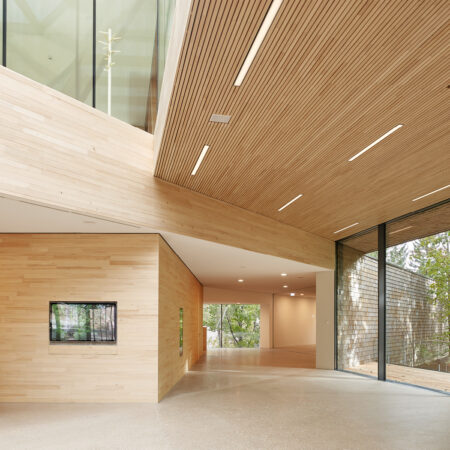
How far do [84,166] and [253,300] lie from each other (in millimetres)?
17677

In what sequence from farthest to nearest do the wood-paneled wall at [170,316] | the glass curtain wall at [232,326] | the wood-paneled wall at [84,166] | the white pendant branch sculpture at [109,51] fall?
the glass curtain wall at [232,326], the wood-paneled wall at [170,316], the white pendant branch sculpture at [109,51], the wood-paneled wall at [84,166]

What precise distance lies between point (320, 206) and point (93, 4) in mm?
5891

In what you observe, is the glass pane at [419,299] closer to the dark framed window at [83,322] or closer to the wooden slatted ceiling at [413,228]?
the wooden slatted ceiling at [413,228]

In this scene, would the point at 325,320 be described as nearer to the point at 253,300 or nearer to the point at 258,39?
the point at 253,300

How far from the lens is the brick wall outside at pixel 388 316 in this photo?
398 inches

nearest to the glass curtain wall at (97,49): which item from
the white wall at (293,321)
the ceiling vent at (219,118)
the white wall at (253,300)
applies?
the ceiling vent at (219,118)

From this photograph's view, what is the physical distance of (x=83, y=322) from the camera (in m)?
8.20

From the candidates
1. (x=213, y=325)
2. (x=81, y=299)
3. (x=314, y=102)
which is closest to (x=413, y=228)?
(x=314, y=102)

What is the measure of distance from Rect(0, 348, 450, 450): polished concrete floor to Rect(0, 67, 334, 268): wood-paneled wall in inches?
117

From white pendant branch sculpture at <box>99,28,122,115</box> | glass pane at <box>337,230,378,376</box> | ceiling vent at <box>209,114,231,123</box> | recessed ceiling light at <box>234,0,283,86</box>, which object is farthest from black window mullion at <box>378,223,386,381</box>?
recessed ceiling light at <box>234,0,283,86</box>

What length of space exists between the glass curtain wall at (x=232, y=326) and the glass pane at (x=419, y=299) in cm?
1553

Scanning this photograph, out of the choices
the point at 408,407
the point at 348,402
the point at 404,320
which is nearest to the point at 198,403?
the point at 348,402

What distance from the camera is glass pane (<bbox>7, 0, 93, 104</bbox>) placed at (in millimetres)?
7051

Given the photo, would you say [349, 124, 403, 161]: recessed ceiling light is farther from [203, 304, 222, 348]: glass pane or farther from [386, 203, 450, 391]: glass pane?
[203, 304, 222, 348]: glass pane
